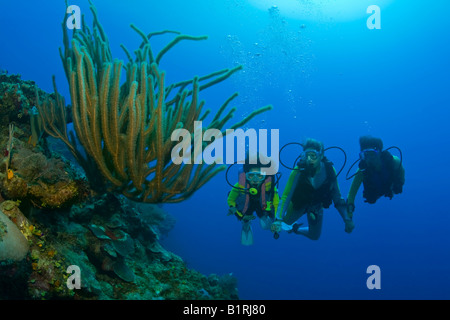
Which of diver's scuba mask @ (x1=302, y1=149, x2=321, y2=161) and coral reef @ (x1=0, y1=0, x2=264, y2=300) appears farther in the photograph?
diver's scuba mask @ (x1=302, y1=149, x2=321, y2=161)

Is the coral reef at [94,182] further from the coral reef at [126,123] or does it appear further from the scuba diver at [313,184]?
the scuba diver at [313,184]

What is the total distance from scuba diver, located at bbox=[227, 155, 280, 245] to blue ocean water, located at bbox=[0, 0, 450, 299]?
99.9 feet

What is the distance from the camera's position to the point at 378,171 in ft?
20.1

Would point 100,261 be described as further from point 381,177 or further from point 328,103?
point 328,103

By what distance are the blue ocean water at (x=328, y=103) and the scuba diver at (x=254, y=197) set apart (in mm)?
30462

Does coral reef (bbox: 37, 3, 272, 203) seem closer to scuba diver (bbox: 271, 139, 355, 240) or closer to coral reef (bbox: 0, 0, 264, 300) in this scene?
coral reef (bbox: 0, 0, 264, 300)

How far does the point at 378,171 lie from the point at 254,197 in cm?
303

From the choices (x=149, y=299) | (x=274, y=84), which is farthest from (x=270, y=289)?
(x=274, y=84)

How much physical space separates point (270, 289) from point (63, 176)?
1398 inches

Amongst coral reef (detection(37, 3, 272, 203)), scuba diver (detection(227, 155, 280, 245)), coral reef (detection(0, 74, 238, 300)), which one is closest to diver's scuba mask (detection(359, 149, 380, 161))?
scuba diver (detection(227, 155, 280, 245))

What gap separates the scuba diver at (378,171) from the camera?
6094 mm

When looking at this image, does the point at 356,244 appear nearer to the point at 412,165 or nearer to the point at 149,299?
the point at 412,165

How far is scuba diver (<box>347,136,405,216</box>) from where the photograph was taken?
20.0 ft

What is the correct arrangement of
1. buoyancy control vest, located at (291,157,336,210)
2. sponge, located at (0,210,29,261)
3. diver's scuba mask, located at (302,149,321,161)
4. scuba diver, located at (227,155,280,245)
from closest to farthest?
1. sponge, located at (0,210,29,261)
2. scuba diver, located at (227,155,280,245)
3. diver's scuba mask, located at (302,149,321,161)
4. buoyancy control vest, located at (291,157,336,210)
